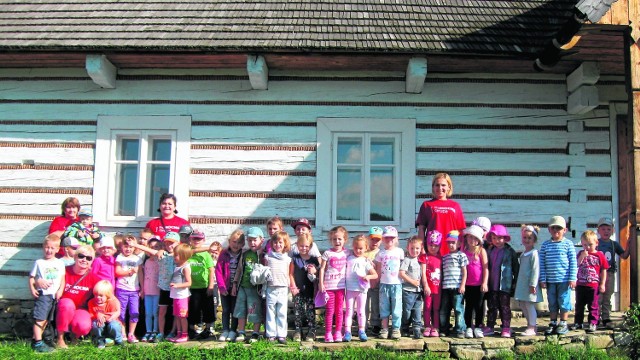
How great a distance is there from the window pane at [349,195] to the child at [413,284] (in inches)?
60.7

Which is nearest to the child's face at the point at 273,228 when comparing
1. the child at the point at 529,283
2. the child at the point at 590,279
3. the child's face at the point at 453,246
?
the child's face at the point at 453,246

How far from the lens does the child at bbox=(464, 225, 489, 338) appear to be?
20.4 feet

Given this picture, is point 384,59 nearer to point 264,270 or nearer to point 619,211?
point 264,270

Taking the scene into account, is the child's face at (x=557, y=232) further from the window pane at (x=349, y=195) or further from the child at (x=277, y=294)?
the child at (x=277, y=294)

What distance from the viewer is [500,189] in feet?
24.9

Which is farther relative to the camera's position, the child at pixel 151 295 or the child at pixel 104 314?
the child at pixel 151 295

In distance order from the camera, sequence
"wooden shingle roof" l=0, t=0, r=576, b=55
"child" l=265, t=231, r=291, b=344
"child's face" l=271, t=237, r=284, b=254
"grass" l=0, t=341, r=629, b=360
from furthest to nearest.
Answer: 1. "wooden shingle roof" l=0, t=0, r=576, b=55
2. "child's face" l=271, t=237, r=284, b=254
3. "child" l=265, t=231, r=291, b=344
4. "grass" l=0, t=341, r=629, b=360

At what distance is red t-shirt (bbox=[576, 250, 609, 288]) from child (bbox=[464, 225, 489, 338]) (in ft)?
3.39

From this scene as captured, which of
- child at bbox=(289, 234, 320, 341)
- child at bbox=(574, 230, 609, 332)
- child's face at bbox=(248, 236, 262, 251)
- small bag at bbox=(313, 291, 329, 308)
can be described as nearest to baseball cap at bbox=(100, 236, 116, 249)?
child's face at bbox=(248, 236, 262, 251)

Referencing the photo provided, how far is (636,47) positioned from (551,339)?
10.6 feet

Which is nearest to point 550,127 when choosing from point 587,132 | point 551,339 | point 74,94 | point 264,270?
point 587,132

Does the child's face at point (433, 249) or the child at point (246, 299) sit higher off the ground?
the child's face at point (433, 249)

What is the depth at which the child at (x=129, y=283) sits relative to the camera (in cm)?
633

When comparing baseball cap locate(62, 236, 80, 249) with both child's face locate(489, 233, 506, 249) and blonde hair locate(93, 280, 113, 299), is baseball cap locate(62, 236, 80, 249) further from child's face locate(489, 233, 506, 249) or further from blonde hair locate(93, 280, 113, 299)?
child's face locate(489, 233, 506, 249)
